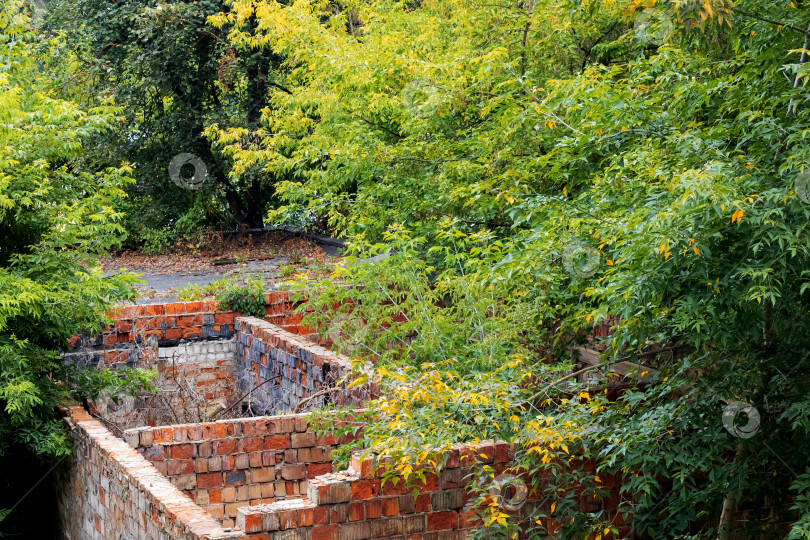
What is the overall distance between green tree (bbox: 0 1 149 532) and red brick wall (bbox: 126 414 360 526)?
3.87 feet

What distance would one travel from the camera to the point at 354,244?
762 cm

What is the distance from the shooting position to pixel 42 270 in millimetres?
8750

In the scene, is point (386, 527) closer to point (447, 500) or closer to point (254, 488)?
point (447, 500)

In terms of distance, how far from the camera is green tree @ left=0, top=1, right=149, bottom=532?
8047mm

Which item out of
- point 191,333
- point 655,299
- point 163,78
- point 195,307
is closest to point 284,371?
point 191,333

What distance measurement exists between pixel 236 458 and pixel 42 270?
291cm

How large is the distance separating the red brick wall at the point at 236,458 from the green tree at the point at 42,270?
46.5 inches

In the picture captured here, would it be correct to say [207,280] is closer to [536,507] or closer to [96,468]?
[96,468]

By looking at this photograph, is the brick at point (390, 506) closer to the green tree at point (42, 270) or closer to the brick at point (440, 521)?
the brick at point (440, 521)

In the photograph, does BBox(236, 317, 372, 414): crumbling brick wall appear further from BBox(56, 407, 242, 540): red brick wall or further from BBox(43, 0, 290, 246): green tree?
BBox(43, 0, 290, 246): green tree

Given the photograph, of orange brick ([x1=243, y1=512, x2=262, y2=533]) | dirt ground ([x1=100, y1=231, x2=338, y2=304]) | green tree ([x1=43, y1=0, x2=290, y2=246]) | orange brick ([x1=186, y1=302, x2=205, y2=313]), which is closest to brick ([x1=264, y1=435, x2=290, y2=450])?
orange brick ([x1=243, y1=512, x2=262, y2=533])

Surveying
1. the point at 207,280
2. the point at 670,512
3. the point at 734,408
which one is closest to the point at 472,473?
the point at 670,512

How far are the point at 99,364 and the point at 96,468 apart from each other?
3997mm

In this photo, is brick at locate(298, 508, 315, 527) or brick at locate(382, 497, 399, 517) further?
brick at locate(382, 497, 399, 517)
